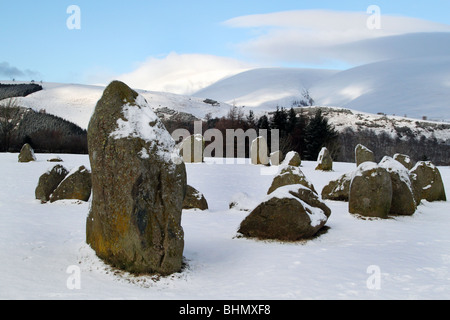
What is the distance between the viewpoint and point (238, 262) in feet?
25.5

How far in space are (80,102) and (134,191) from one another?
108413 millimetres

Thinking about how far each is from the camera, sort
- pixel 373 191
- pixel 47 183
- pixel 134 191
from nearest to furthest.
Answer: pixel 134 191 → pixel 373 191 → pixel 47 183

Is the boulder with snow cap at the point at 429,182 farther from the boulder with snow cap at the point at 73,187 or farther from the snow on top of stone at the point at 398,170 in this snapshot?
the boulder with snow cap at the point at 73,187

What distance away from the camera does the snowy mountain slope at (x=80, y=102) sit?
97125mm

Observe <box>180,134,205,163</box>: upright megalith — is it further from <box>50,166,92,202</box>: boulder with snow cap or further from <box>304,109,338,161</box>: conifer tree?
<box>304,109,338,161</box>: conifer tree

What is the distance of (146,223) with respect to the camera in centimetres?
674

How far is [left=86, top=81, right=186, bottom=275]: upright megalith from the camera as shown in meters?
6.70

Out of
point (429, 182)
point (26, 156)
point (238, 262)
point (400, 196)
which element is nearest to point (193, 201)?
point (238, 262)

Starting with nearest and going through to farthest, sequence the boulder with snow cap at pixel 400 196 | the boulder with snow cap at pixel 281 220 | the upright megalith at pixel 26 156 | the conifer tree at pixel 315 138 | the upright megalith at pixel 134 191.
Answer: the upright megalith at pixel 134 191 < the boulder with snow cap at pixel 281 220 < the boulder with snow cap at pixel 400 196 < the upright megalith at pixel 26 156 < the conifer tree at pixel 315 138

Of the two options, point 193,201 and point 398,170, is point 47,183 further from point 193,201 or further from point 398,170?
point 398,170

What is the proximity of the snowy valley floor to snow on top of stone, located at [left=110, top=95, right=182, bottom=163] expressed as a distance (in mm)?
2018

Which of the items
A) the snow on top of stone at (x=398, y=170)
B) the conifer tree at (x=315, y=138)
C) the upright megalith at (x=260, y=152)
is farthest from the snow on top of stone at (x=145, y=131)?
the conifer tree at (x=315, y=138)

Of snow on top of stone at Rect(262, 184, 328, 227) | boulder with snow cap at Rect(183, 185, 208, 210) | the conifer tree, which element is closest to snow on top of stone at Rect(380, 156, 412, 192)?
snow on top of stone at Rect(262, 184, 328, 227)
